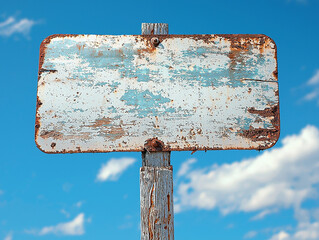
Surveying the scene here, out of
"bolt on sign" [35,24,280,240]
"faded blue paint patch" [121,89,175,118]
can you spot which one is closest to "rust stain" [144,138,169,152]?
"bolt on sign" [35,24,280,240]

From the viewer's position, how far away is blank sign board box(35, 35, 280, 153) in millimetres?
1972

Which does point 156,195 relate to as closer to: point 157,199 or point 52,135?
point 157,199

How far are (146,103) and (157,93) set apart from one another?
0.09 metres

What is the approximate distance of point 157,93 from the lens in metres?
2.01

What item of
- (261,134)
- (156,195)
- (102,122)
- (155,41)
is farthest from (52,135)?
(261,134)

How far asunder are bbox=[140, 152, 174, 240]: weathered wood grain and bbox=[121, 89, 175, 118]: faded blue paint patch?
24 centimetres

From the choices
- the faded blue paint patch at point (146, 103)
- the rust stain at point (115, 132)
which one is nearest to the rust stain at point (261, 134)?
the faded blue paint patch at point (146, 103)

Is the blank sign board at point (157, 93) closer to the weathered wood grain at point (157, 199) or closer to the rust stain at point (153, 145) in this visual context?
the rust stain at point (153, 145)

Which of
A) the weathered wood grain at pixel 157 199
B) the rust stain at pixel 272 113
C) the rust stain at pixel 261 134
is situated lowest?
the weathered wood grain at pixel 157 199

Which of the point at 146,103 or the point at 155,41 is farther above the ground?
the point at 155,41

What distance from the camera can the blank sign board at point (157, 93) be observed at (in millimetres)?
1972

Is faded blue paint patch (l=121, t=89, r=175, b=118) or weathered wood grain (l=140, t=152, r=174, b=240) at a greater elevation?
faded blue paint patch (l=121, t=89, r=175, b=118)

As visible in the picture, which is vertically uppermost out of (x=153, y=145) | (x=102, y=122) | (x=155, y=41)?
(x=155, y=41)

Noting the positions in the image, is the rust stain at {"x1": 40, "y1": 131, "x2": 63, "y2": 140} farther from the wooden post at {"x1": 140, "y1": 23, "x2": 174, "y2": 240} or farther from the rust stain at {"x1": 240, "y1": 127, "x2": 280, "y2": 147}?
the rust stain at {"x1": 240, "y1": 127, "x2": 280, "y2": 147}
